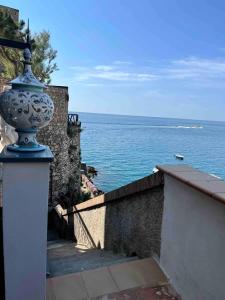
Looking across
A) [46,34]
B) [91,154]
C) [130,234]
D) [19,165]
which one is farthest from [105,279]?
[91,154]

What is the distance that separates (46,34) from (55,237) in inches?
776

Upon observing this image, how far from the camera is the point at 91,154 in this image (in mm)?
42562

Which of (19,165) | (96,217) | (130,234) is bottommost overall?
(96,217)

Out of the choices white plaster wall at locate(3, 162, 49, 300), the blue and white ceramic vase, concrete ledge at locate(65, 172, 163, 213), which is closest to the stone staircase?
white plaster wall at locate(3, 162, 49, 300)

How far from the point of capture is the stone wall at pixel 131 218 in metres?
2.37

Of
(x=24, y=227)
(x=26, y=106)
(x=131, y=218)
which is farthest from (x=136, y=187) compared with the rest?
(x=26, y=106)

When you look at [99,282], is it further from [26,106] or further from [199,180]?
[26,106]

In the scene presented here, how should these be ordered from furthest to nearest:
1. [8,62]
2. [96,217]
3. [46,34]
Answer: [46,34] < [8,62] < [96,217]

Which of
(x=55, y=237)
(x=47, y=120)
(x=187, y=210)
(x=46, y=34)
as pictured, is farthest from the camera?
(x=46, y=34)

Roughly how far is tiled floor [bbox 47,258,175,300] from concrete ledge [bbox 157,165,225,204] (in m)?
0.80

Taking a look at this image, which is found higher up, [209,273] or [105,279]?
[209,273]

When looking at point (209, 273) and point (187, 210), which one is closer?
point (209, 273)

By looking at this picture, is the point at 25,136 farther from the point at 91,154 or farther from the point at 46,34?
the point at 91,154

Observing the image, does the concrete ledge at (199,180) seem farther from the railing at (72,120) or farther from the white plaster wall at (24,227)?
the railing at (72,120)
